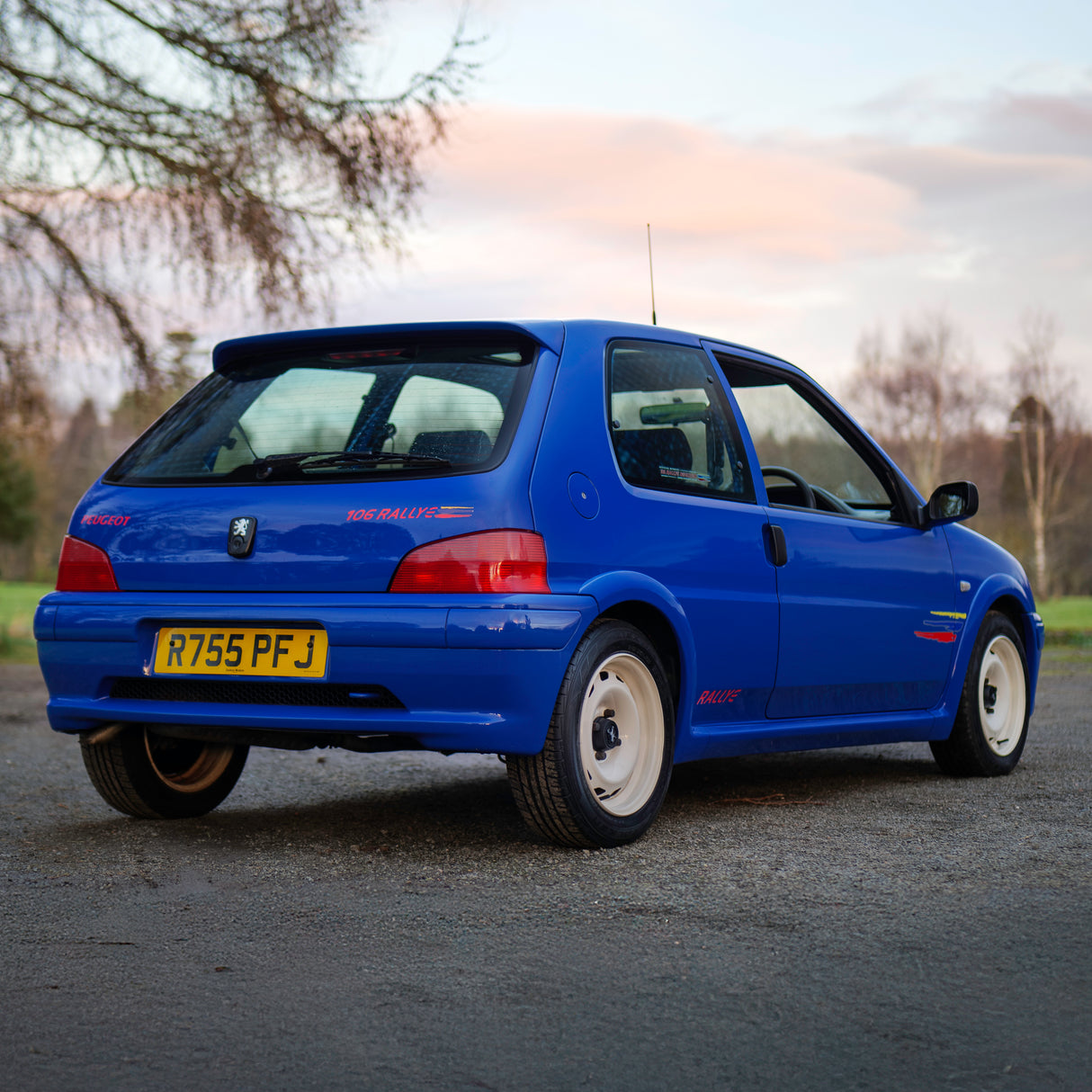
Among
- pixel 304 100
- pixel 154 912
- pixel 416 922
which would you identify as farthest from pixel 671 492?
pixel 304 100

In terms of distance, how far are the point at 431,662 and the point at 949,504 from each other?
2.87m

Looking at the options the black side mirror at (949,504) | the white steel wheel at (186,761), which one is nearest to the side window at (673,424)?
the black side mirror at (949,504)

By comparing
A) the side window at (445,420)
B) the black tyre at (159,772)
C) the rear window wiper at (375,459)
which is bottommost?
the black tyre at (159,772)

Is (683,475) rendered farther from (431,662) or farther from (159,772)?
(159,772)

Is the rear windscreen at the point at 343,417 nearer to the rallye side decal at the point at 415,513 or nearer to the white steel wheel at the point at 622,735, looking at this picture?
the rallye side decal at the point at 415,513

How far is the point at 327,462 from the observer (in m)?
4.47

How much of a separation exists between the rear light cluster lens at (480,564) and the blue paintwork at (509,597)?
1.4 inches

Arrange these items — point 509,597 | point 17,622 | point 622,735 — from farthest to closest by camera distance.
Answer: point 17,622, point 622,735, point 509,597

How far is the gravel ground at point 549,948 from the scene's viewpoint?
259cm

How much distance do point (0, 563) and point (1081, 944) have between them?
6009 centimetres

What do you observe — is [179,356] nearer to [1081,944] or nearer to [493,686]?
[493,686]

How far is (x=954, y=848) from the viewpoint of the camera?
449 cm

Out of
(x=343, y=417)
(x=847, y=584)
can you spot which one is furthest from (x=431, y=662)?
(x=847, y=584)

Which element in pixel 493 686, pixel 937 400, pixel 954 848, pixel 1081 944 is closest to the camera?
pixel 1081 944
